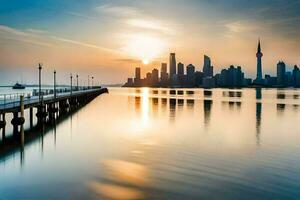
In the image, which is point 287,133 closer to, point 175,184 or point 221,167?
point 221,167

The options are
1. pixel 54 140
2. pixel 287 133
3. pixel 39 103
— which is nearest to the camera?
pixel 54 140

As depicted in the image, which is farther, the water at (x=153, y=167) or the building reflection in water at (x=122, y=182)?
the water at (x=153, y=167)

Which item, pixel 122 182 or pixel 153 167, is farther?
pixel 153 167

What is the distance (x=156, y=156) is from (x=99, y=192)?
11018 mm

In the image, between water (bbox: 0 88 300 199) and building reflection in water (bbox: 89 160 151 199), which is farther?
water (bbox: 0 88 300 199)

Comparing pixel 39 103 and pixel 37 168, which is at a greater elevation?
pixel 39 103

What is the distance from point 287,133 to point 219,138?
11.3 metres

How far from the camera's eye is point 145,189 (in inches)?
792

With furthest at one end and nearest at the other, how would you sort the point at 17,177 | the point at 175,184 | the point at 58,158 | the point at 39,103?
1. the point at 39,103
2. the point at 58,158
3. the point at 17,177
4. the point at 175,184

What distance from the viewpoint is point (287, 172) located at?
80.1 feet

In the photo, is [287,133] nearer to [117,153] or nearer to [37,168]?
[117,153]

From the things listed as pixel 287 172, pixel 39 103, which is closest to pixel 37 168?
pixel 287 172

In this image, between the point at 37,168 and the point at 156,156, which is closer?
the point at 37,168

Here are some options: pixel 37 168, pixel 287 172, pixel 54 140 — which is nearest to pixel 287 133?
pixel 287 172
